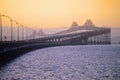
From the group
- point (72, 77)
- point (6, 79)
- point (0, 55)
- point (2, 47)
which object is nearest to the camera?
point (6, 79)

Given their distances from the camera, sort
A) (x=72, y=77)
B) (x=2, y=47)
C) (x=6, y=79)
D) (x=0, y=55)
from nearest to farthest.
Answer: (x=6, y=79) → (x=72, y=77) → (x=0, y=55) → (x=2, y=47)

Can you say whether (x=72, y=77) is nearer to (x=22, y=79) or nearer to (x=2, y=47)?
(x=22, y=79)

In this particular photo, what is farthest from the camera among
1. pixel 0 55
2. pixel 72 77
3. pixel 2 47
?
pixel 2 47

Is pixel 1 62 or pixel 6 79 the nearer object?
pixel 6 79

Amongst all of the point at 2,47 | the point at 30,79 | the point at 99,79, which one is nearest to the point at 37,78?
the point at 30,79

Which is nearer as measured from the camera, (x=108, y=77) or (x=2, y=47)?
(x=108, y=77)

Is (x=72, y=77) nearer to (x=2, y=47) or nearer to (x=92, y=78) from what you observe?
(x=92, y=78)

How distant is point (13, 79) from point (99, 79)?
11634 millimetres

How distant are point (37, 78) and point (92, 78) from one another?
7.59 meters

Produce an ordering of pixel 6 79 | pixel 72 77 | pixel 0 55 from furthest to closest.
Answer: pixel 0 55, pixel 72 77, pixel 6 79

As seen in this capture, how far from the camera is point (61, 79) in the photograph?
48656mm

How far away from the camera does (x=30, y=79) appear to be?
47.9 meters

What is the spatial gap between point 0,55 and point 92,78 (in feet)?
77.1

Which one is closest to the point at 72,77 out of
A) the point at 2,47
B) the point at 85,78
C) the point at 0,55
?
the point at 85,78
